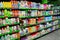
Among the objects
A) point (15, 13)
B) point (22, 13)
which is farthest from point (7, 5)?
point (22, 13)

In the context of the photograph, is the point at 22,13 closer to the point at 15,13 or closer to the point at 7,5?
the point at 15,13

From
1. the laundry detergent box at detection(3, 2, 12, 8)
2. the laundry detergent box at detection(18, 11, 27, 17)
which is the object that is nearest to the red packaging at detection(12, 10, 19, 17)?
the laundry detergent box at detection(18, 11, 27, 17)

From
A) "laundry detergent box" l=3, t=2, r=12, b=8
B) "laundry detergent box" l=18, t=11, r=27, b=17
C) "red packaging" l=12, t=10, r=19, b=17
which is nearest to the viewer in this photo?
"laundry detergent box" l=3, t=2, r=12, b=8

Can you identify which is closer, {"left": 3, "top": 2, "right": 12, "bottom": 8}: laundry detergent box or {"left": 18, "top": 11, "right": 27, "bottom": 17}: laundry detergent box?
{"left": 3, "top": 2, "right": 12, "bottom": 8}: laundry detergent box

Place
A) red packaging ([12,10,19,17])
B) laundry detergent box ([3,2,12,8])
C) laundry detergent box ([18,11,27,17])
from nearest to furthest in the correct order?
laundry detergent box ([3,2,12,8])
red packaging ([12,10,19,17])
laundry detergent box ([18,11,27,17])

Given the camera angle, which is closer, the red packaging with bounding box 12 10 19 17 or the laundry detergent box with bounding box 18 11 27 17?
the red packaging with bounding box 12 10 19 17

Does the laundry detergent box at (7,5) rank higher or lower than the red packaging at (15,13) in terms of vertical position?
higher

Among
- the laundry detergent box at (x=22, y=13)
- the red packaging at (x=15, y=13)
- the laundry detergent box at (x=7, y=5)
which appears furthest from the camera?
the laundry detergent box at (x=22, y=13)

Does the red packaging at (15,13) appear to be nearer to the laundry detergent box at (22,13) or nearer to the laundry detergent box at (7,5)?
the laundry detergent box at (22,13)

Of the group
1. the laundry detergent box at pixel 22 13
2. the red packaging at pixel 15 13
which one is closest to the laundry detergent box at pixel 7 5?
the red packaging at pixel 15 13

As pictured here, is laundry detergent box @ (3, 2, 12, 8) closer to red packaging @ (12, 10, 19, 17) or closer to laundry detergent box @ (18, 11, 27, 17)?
red packaging @ (12, 10, 19, 17)

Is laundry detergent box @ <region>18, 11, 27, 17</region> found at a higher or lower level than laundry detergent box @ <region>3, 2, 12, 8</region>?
lower

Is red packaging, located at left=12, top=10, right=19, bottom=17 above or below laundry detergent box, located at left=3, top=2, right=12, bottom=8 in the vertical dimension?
below

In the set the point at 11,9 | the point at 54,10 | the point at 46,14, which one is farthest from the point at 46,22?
the point at 11,9
